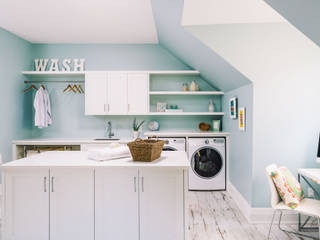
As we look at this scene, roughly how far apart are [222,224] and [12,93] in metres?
3.92

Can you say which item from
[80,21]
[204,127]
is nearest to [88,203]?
[80,21]

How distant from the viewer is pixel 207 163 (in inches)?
153

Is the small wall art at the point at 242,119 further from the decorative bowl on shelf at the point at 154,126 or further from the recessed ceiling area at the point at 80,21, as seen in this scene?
the recessed ceiling area at the point at 80,21

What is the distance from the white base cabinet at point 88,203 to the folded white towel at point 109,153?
13cm

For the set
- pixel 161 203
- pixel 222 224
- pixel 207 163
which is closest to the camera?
pixel 161 203

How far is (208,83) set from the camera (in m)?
4.50

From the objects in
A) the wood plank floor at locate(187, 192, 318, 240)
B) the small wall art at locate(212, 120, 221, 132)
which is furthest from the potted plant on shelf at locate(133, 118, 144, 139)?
the wood plank floor at locate(187, 192, 318, 240)

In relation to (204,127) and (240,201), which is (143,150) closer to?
(240,201)

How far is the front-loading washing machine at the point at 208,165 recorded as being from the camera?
385cm

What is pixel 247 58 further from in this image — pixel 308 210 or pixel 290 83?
pixel 308 210

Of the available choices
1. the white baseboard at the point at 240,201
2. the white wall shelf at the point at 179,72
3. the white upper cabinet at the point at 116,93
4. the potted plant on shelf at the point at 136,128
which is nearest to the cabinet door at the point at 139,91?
the white upper cabinet at the point at 116,93

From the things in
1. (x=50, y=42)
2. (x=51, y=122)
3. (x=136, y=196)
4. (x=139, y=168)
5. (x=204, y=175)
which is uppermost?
(x=50, y=42)

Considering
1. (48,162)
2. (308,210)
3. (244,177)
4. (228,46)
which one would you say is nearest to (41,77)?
(48,162)

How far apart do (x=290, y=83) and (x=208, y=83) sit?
1.91 m
